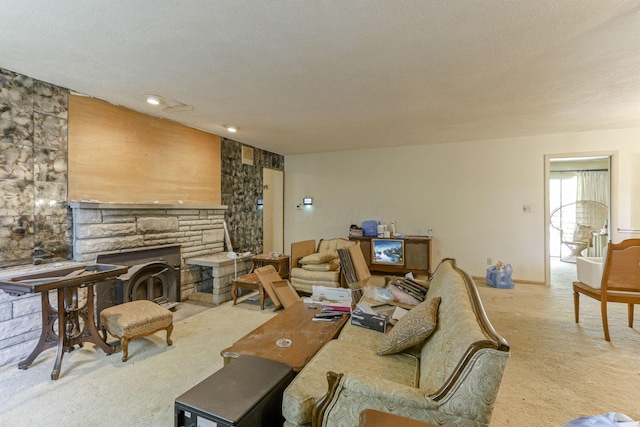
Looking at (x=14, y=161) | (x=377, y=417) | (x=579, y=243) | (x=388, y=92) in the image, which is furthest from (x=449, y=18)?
(x=579, y=243)

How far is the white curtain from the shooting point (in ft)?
21.5

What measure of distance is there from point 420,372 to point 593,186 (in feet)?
25.9

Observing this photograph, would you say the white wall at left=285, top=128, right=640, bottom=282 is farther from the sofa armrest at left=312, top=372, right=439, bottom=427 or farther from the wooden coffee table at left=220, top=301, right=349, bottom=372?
the sofa armrest at left=312, top=372, right=439, bottom=427

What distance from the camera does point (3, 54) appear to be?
223cm

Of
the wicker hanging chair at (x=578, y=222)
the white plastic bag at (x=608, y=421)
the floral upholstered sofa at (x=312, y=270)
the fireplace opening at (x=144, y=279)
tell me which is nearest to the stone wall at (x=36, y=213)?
the fireplace opening at (x=144, y=279)

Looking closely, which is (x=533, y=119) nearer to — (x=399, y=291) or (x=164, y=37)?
(x=399, y=291)

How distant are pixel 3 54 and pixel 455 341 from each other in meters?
3.68

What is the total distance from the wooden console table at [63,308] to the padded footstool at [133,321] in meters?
0.13

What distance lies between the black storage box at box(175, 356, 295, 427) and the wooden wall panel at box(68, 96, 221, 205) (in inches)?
109

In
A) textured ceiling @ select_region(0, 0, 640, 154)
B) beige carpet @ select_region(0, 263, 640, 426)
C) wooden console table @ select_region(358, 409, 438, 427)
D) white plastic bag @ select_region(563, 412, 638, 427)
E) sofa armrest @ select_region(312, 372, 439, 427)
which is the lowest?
beige carpet @ select_region(0, 263, 640, 426)

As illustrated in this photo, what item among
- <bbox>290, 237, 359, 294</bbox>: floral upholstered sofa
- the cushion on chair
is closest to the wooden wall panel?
the cushion on chair

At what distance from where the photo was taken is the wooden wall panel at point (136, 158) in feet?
9.91

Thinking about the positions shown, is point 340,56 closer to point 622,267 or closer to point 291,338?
point 291,338

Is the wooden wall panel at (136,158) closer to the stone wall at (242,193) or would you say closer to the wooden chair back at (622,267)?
the stone wall at (242,193)
